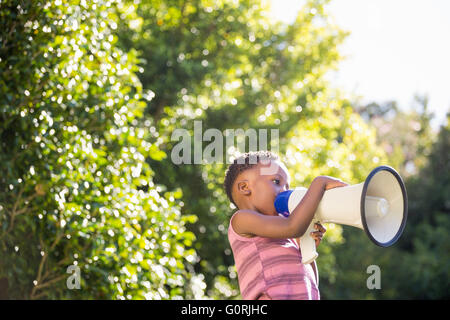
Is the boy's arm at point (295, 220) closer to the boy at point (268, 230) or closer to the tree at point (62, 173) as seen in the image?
the boy at point (268, 230)

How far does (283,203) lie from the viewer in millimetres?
2449

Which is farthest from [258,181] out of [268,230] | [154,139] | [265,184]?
[154,139]

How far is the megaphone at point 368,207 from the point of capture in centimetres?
227

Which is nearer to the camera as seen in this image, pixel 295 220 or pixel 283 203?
Answer: pixel 295 220

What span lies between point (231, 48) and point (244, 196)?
249 inches

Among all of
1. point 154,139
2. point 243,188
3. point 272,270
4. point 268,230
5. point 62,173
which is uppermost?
point 154,139

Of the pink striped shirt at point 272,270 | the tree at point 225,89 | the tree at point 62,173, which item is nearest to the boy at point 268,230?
the pink striped shirt at point 272,270

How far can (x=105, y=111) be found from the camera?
4.86 metres

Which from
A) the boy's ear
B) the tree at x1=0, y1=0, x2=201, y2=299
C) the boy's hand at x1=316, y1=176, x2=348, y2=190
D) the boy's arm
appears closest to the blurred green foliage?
the tree at x1=0, y1=0, x2=201, y2=299

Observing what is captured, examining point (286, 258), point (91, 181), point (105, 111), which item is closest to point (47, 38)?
point (105, 111)

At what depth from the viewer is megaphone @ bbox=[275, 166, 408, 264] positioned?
2.27m

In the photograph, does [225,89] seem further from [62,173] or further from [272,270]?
[272,270]

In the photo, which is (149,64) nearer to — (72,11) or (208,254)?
(208,254)

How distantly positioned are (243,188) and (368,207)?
59 centimetres
